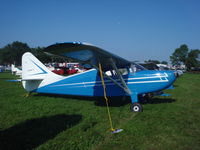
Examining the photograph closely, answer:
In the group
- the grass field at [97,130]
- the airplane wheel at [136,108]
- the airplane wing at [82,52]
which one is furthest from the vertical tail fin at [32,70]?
the airplane wheel at [136,108]

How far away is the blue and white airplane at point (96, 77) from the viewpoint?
4129 millimetres

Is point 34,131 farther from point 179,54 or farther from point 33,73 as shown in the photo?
point 179,54

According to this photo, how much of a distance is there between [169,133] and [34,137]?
312cm

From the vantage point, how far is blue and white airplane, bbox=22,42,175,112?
163 inches

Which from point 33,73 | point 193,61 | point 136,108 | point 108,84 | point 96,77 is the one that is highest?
point 193,61

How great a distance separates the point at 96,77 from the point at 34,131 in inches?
133

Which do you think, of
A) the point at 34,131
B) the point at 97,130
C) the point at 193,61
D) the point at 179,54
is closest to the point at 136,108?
the point at 97,130

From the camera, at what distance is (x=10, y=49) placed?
104 metres

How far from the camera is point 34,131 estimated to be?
11.6 ft

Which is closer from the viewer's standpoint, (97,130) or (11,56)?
(97,130)

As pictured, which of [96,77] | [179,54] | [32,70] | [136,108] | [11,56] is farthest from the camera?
[11,56]

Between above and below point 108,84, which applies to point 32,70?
above

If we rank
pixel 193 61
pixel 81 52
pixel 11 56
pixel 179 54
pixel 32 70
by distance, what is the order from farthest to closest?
pixel 11 56 < pixel 179 54 < pixel 193 61 < pixel 32 70 < pixel 81 52

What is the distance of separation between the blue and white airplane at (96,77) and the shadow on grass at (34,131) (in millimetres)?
1891
